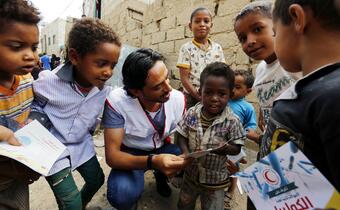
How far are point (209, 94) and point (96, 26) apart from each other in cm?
83

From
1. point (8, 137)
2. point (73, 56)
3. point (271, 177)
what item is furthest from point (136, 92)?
point (271, 177)

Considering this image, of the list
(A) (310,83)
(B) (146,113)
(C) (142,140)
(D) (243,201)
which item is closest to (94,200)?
(C) (142,140)

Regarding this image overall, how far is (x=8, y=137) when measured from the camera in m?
1.08

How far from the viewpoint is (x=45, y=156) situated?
1.15 m

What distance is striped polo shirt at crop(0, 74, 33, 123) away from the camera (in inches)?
45.6

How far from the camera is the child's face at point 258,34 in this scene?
1.35 meters

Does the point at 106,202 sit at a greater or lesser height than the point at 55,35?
lesser

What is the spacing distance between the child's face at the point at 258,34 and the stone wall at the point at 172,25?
1.66 m

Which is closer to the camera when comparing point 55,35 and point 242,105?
point 242,105

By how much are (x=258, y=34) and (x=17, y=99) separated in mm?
1341

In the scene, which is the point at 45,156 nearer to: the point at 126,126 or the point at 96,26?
the point at 126,126

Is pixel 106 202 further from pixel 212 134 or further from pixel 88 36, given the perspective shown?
pixel 88 36

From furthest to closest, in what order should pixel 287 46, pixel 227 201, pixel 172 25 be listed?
pixel 172 25
pixel 227 201
pixel 287 46

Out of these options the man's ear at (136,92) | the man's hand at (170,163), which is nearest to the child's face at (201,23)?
the man's ear at (136,92)
